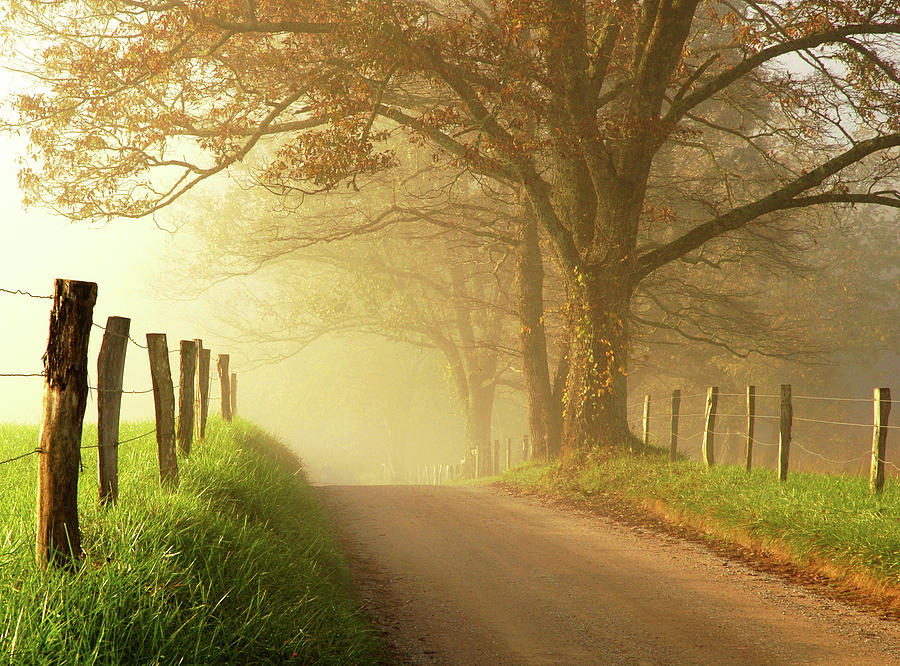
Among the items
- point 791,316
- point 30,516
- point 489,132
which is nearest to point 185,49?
point 489,132

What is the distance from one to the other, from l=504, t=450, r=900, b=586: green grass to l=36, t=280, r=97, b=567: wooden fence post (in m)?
6.49

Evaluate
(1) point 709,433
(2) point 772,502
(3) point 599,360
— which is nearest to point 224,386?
(3) point 599,360

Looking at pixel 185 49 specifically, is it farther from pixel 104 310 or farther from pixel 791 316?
pixel 104 310

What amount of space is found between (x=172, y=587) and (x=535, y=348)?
49.8 ft

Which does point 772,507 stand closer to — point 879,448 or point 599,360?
point 879,448

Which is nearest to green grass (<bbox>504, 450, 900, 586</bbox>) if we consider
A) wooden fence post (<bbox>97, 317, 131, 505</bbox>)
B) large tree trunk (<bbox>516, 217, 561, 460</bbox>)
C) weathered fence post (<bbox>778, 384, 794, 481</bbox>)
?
weathered fence post (<bbox>778, 384, 794, 481</bbox>)

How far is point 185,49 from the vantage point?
12.5 m

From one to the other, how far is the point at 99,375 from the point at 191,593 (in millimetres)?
1919

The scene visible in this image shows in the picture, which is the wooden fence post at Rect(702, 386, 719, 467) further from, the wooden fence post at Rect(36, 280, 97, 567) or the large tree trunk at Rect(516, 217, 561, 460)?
the wooden fence post at Rect(36, 280, 97, 567)

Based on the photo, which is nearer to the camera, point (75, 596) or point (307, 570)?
point (75, 596)

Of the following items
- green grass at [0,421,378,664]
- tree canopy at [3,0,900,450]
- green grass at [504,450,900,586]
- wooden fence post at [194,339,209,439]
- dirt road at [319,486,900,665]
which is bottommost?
dirt road at [319,486,900,665]

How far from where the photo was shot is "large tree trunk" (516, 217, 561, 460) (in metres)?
18.5

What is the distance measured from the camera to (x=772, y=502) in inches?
340

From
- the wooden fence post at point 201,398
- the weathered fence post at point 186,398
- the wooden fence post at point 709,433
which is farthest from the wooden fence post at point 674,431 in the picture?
the weathered fence post at point 186,398
